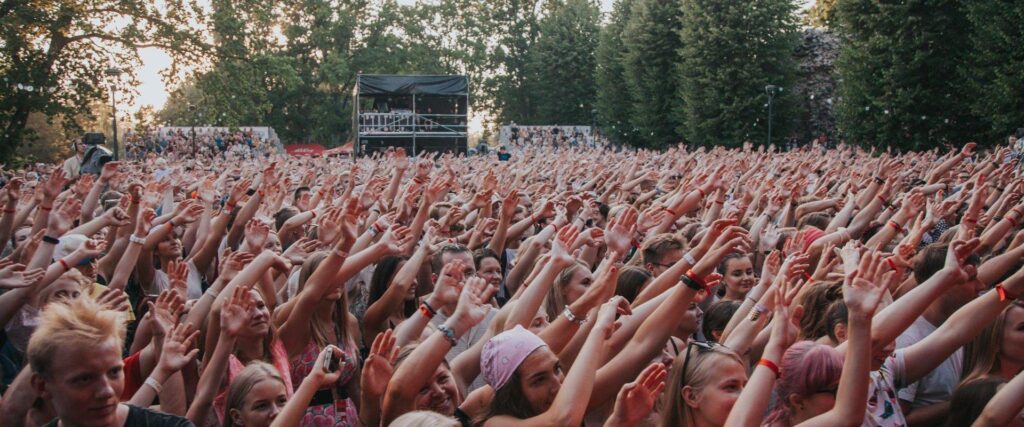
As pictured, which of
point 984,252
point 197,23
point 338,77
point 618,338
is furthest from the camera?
point 338,77

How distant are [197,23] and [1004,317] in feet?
69.6

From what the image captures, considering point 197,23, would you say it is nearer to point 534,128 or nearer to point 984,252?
point 984,252

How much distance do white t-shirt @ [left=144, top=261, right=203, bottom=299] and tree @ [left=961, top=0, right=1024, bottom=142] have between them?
888 inches

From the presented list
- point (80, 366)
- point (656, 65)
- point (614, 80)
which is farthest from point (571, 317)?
point (614, 80)

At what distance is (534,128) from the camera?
1766 inches

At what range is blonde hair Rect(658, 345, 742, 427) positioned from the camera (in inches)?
125

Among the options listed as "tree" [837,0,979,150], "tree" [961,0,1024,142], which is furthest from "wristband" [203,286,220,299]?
"tree" [837,0,979,150]

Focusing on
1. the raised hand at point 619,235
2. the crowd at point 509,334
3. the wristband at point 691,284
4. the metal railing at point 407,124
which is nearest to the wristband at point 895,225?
the crowd at point 509,334

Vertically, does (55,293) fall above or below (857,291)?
below

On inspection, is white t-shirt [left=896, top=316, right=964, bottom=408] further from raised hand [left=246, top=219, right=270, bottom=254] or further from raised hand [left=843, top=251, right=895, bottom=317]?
raised hand [left=246, top=219, right=270, bottom=254]

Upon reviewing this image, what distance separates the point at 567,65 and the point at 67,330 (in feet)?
178

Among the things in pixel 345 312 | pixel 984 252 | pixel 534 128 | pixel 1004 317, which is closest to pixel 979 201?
pixel 984 252

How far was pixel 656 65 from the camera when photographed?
42.8 meters

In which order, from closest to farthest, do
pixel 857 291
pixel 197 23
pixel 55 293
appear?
pixel 857 291, pixel 55 293, pixel 197 23
